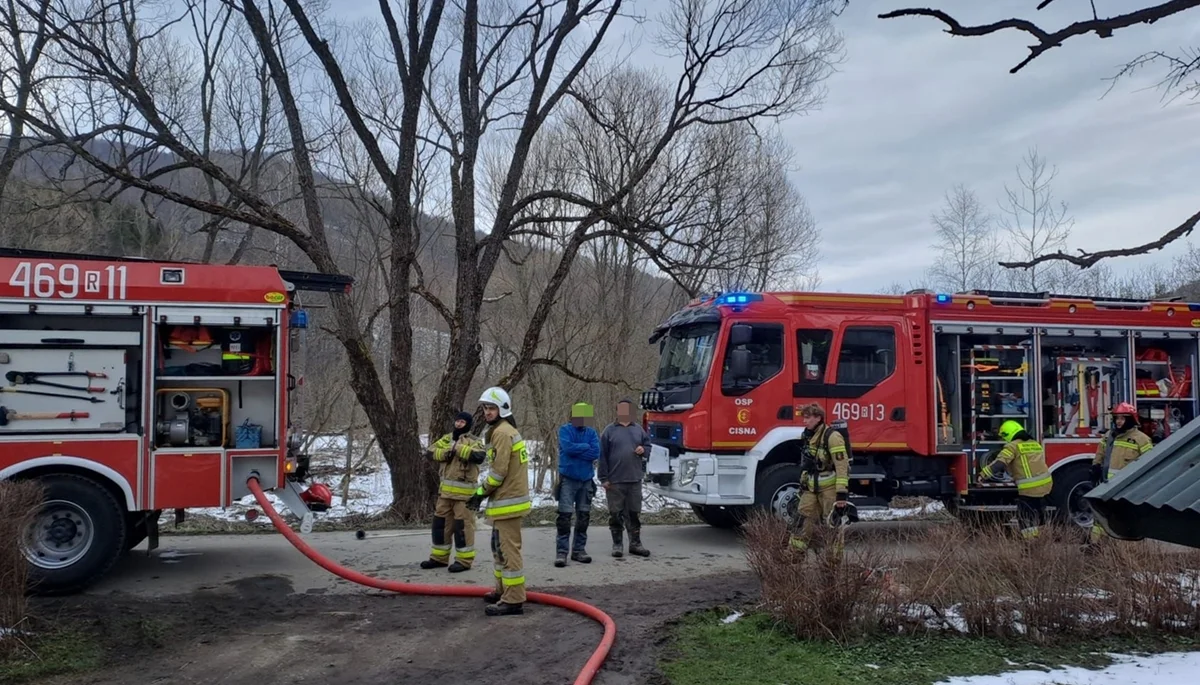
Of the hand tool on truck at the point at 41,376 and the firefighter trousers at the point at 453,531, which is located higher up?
the hand tool on truck at the point at 41,376

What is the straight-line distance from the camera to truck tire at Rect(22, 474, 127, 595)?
7719 mm

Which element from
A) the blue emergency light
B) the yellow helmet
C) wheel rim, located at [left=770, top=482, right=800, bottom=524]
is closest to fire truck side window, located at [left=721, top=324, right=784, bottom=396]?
the blue emergency light

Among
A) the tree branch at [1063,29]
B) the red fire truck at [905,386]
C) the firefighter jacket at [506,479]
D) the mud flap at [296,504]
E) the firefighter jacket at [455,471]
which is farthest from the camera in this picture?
the red fire truck at [905,386]

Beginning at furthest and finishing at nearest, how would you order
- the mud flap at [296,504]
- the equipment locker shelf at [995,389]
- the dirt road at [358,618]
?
1. the equipment locker shelf at [995,389]
2. the mud flap at [296,504]
3. the dirt road at [358,618]

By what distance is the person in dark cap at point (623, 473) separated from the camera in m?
9.61

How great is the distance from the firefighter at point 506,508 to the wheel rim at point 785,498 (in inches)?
156

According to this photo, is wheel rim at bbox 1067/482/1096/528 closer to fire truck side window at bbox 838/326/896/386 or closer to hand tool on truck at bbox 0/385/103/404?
fire truck side window at bbox 838/326/896/386

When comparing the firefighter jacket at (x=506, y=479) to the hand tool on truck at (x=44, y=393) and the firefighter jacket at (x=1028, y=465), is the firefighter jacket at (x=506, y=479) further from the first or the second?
the firefighter jacket at (x=1028, y=465)

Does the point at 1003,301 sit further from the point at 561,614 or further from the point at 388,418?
the point at 388,418

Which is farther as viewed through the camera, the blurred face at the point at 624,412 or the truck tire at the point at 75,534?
the blurred face at the point at 624,412

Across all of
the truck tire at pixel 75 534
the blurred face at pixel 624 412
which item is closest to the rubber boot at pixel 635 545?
the blurred face at pixel 624 412

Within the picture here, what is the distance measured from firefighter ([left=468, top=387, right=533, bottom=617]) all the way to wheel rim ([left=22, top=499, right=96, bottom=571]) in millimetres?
3505

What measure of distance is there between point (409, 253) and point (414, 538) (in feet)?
15.1

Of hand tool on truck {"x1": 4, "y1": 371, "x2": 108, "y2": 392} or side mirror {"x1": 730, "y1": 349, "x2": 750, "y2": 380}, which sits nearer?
hand tool on truck {"x1": 4, "y1": 371, "x2": 108, "y2": 392}
